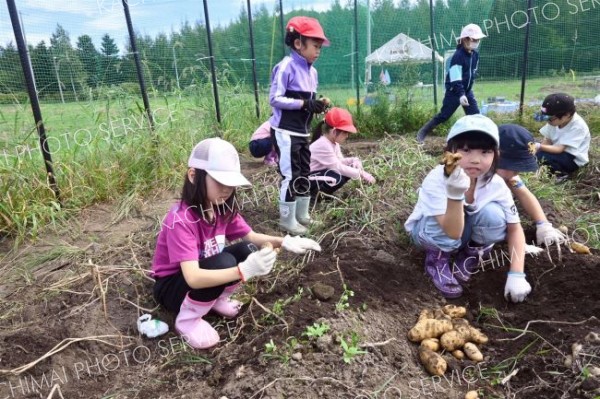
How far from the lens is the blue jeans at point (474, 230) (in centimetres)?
214

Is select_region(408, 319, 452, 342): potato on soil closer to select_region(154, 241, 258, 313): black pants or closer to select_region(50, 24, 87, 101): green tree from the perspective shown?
select_region(154, 241, 258, 313): black pants

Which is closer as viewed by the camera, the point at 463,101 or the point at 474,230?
the point at 474,230

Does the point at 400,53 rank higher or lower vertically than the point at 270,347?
higher

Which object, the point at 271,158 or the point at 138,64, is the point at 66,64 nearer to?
the point at 138,64

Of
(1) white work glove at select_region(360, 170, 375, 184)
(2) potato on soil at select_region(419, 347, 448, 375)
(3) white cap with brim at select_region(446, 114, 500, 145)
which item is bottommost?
(2) potato on soil at select_region(419, 347, 448, 375)

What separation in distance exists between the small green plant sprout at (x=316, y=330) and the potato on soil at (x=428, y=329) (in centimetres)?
37

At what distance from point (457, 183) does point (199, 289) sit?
1134 millimetres

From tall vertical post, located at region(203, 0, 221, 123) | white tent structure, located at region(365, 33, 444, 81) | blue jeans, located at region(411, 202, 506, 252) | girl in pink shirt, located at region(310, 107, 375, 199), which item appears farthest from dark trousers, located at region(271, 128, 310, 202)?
white tent structure, located at region(365, 33, 444, 81)

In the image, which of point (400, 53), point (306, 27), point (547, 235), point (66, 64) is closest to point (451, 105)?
point (400, 53)

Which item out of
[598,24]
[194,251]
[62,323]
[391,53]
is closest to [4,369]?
[62,323]

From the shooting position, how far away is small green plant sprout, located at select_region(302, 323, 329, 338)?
5.36 feet

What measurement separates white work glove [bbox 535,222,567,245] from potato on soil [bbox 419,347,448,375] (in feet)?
3.49

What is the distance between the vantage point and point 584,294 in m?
1.96

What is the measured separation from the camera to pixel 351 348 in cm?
155
